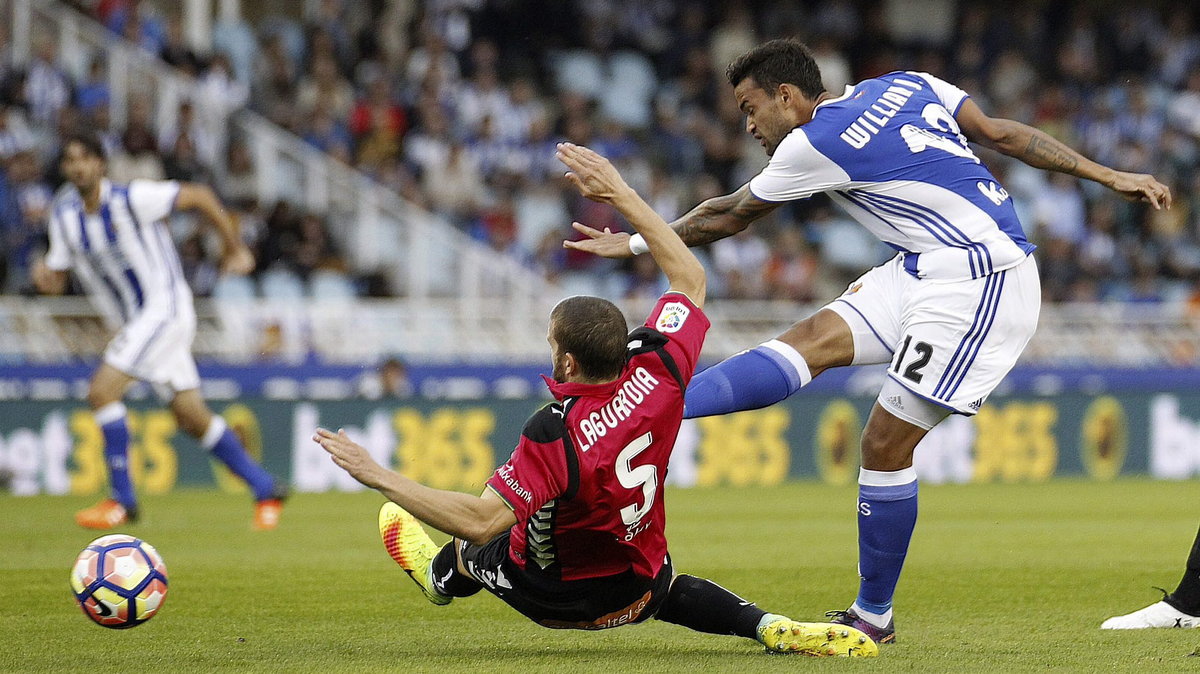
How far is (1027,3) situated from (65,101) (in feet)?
50.8

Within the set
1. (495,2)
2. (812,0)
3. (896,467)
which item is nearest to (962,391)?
(896,467)

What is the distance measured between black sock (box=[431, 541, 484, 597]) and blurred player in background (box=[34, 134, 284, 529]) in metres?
4.99

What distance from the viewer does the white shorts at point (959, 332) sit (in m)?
5.96

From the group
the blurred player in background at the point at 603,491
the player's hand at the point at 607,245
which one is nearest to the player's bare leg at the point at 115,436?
the blurred player in background at the point at 603,491

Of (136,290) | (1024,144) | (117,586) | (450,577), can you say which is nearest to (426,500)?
(450,577)

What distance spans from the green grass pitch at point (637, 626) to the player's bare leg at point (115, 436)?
251 mm

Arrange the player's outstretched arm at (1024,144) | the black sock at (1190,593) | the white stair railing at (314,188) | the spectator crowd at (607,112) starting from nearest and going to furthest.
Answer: the player's outstretched arm at (1024,144)
the black sock at (1190,593)
the spectator crowd at (607,112)
the white stair railing at (314,188)

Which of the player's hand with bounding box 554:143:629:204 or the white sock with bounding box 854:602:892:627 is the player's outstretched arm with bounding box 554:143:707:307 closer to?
the player's hand with bounding box 554:143:629:204

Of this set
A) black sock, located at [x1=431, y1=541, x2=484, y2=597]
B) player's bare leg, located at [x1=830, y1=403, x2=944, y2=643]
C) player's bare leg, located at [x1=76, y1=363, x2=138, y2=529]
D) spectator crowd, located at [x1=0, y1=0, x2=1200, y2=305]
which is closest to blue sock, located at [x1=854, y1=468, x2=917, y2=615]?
player's bare leg, located at [x1=830, y1=403, x2=944, y2=643]

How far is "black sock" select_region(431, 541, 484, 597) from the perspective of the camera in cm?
593

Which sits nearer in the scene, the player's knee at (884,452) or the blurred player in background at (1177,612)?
the player's knee at (884,452)

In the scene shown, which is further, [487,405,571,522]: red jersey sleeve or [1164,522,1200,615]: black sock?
[1164,522,1200,615]: black sock

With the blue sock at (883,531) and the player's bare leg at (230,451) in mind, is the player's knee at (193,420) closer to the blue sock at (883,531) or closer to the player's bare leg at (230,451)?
the player's bare leg at (230,451)

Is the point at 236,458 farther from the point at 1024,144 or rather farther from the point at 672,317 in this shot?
the point at 1024,144
